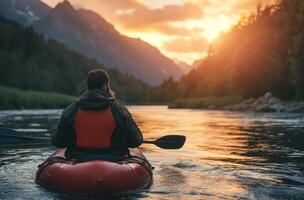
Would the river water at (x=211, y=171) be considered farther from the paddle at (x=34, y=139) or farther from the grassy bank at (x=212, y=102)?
the grassy bank at (x=212, y=102)

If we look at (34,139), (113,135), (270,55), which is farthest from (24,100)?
(113,135)

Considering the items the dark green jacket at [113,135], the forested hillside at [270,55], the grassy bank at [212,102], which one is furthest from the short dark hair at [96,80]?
the grassy bank at [212,102]

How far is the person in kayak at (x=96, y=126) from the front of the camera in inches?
340

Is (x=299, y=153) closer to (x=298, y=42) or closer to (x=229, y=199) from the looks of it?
(x=229, y=199)

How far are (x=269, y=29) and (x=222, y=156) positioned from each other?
57.8m

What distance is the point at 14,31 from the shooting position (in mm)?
123750

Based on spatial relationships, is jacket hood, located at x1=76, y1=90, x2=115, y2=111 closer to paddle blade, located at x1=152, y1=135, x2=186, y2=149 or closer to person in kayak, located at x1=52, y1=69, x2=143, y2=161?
person in kayak, located at x1=52, y1=69, x2=143, y2=161

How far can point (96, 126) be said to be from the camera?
28.1ft

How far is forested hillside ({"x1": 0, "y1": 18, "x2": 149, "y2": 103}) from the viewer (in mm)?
104312

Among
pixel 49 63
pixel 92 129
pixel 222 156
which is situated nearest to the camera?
pixel 92 129

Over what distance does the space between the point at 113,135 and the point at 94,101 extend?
72 cm

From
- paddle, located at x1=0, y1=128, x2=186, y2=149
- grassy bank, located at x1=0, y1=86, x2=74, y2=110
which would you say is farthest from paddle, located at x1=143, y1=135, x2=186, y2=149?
grassy bank, located at x1=0, y1=86, x2=74, y2=110

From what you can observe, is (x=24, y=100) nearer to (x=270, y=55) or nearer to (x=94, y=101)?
(x=270, y=55)

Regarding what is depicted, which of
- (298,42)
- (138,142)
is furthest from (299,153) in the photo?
(298,42)
